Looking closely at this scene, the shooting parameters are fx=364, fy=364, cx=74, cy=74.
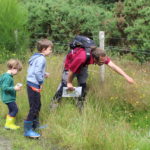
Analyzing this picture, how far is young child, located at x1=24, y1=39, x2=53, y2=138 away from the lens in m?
5.40

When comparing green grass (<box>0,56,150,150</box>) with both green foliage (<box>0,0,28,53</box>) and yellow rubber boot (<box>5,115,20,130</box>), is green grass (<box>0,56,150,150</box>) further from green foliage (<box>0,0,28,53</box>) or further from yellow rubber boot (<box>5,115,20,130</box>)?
green foliage (<box>0,0,28,53</box>)

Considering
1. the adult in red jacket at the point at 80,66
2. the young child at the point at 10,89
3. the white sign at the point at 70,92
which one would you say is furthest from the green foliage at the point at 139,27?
the young child at the point at 10,89

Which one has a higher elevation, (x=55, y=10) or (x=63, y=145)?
(x=55, y=10)

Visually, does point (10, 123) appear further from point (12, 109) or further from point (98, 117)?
point (98, 117)

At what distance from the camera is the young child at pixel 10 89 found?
5707 mm

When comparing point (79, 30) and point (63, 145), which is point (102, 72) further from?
point (79, 30)

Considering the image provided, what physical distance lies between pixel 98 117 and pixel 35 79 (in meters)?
1.13

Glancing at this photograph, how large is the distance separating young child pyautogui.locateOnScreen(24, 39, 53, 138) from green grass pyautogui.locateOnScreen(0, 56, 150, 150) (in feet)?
0.65

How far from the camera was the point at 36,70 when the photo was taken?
5383 mm

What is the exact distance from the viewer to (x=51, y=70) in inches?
305

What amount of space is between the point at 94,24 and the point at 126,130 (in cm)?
581

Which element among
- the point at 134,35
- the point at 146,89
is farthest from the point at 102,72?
the point at 134,35

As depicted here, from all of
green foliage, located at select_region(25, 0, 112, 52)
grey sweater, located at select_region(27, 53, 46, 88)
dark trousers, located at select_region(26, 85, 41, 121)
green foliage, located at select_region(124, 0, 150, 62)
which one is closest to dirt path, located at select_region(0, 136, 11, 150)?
dark trousers, located at select_region(26, 85, 41, 121)

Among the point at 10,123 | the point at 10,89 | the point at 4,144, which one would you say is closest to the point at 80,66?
the point at 10,89
